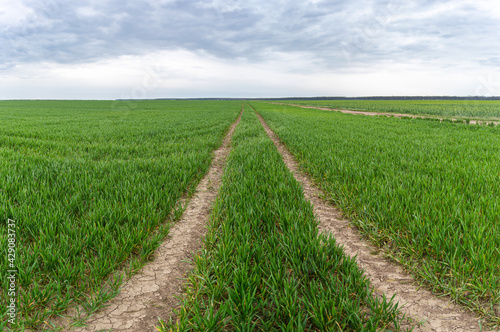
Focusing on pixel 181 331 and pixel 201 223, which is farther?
pixel 201 223

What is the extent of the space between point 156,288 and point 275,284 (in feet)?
3.94

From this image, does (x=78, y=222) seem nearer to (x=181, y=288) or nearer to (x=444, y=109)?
(x=181, y=288)

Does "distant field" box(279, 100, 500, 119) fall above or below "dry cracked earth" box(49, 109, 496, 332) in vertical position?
above

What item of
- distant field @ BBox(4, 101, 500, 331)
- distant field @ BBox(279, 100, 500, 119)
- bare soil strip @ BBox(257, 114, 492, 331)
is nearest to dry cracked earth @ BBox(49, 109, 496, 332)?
bare soil strip @ BBox(257, 114, 492, 331)

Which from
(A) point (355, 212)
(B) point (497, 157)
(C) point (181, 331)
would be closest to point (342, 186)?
(A) point (355, 212)

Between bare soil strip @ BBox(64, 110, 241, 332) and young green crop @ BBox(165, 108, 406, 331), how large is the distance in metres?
0.20

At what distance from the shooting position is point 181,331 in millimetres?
1771

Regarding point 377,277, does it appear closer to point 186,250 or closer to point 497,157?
point 186,250

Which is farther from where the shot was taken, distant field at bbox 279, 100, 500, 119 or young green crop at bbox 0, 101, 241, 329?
distant field at bbox 279, 100, 500, 119

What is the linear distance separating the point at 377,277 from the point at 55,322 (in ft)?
9.77

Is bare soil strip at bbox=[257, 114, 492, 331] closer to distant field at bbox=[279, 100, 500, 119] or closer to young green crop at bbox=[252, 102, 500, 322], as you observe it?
young green crop at bbox=[252, 102, 500, 322]

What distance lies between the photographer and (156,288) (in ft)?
7.68

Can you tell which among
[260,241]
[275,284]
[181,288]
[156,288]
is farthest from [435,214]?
[156,288]

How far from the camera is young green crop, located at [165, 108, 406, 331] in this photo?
180cm
